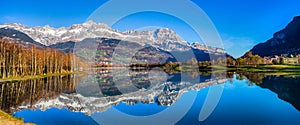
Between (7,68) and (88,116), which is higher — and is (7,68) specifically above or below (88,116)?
above

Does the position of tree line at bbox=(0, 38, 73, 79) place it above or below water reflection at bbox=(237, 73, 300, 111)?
above

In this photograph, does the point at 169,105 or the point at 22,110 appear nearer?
the point at 22,110

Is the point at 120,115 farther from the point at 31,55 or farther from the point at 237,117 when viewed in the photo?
the point at 31,55

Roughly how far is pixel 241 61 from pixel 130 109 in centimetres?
15631

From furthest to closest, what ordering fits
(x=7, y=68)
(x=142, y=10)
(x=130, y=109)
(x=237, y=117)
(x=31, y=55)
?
(x=31, y=55) → (x=7, y=68) → (x=130, y=109) → (x=142, y=10) → (x=237, y=117)

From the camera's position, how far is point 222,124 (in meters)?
20.8

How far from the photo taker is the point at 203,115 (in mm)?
24734

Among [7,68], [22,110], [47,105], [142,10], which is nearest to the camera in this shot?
[142,10]

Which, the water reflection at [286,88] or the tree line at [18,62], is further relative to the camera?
the tree line at [18,62]

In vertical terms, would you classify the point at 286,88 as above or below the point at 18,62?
below

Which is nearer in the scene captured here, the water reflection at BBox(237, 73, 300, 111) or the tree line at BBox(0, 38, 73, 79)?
the water reflection at BBox(237, 73, 300, 111)

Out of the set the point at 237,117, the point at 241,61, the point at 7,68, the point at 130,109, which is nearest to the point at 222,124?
the point at 237,117

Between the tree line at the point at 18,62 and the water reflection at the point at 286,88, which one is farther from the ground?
the tree line at the point at 18,62

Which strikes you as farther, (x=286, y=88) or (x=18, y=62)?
(x=18, y=62)
